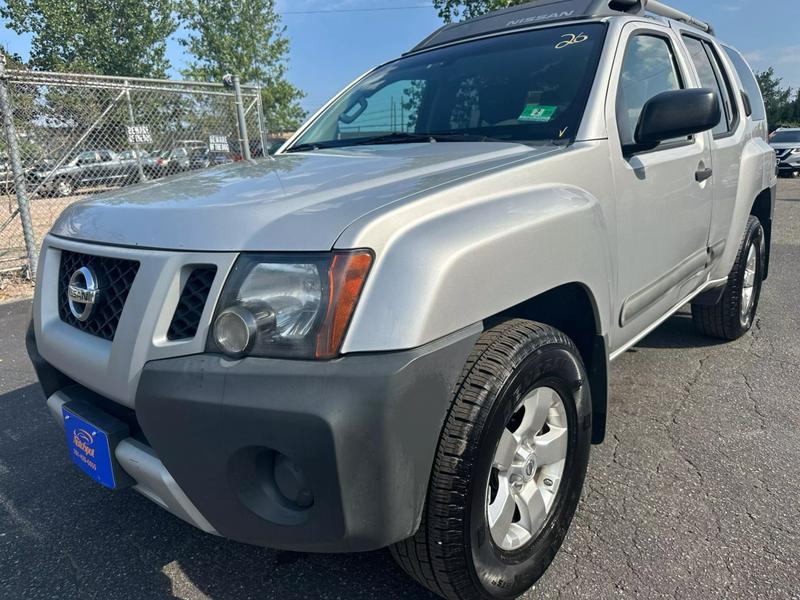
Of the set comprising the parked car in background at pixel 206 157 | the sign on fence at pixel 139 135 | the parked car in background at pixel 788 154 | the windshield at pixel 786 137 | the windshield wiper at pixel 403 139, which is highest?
the sign on fence at pixel 139 135

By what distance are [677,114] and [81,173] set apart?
21.4 ft

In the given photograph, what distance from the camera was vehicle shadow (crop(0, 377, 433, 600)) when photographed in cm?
189

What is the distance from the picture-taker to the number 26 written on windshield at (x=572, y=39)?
2.47 metres

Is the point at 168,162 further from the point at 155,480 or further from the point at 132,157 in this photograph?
the point at 155,480

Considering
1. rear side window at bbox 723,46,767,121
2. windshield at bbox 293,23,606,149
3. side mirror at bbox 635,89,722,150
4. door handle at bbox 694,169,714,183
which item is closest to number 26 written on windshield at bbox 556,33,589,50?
windshield at bbox 293,23,606,149

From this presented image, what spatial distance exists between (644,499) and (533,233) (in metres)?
1.27

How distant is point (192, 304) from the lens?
58.1 inches

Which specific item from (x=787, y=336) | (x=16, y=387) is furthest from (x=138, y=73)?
(x=787, y=336)

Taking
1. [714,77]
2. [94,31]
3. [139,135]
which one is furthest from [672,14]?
[94,31]

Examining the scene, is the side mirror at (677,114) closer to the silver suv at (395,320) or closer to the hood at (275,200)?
the silver suv at (395,320)

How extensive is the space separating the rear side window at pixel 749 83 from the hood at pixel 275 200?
9.44ft

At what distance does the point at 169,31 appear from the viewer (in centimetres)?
2366

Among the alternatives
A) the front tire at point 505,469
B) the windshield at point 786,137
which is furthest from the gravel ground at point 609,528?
the windshield at point 786,137

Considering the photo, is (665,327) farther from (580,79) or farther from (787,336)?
(580,79)
